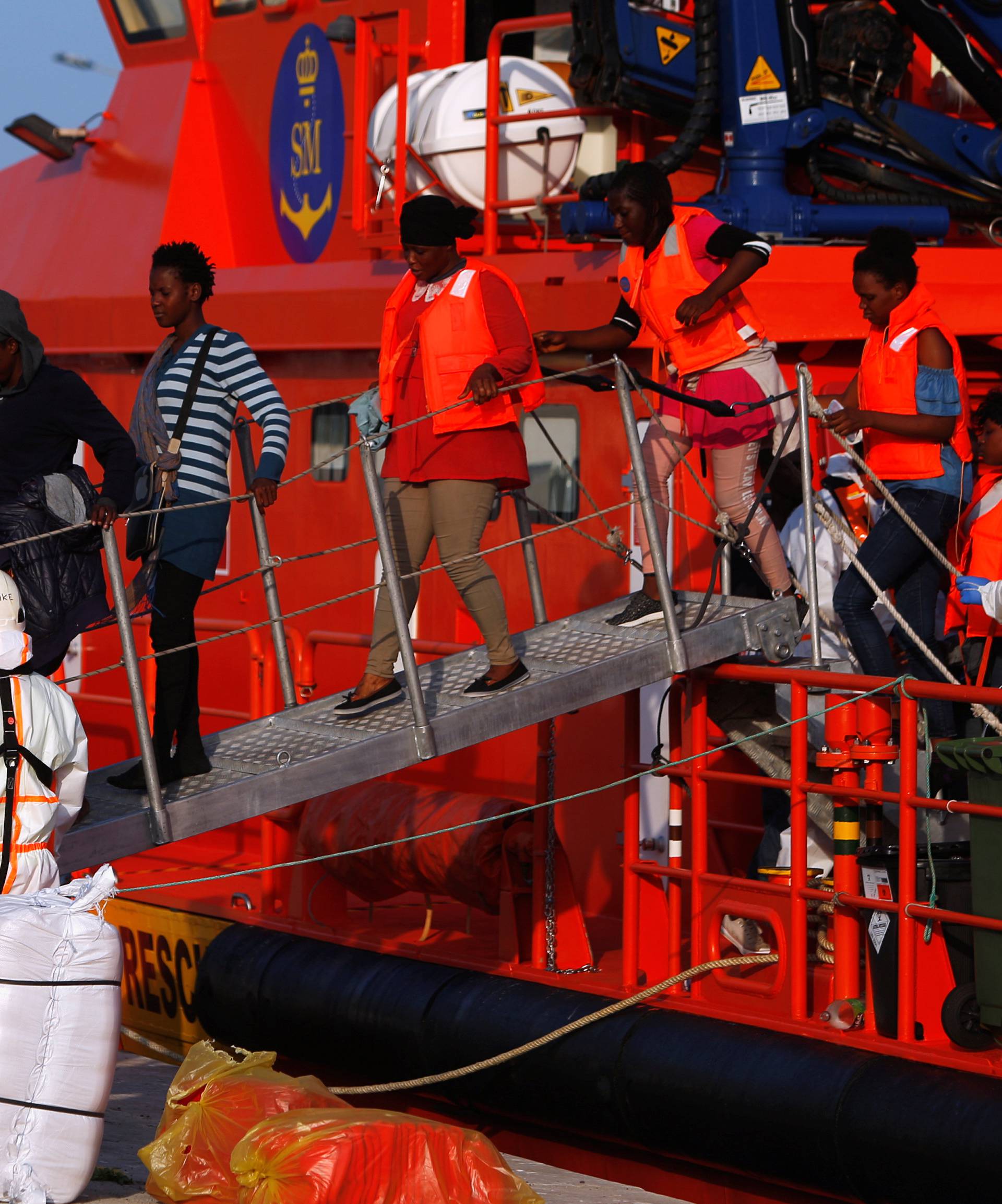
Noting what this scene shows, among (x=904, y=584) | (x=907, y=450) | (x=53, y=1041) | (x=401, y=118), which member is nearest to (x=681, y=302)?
(x=907, y=450)

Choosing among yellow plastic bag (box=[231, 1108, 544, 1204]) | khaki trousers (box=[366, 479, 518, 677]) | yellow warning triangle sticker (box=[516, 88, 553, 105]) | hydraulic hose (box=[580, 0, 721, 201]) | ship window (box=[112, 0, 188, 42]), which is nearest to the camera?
yellow plastic bag (box=[231, 1108, 544, 1204])

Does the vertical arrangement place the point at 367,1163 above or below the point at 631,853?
below

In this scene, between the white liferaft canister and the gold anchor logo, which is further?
the gold anchor logo

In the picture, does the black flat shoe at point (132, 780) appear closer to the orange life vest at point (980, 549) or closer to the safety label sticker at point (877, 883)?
the safety label sticker at point (877, 883)

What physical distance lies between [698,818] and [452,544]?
1186 mm

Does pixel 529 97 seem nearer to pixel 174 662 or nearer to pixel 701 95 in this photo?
pixel 701 95

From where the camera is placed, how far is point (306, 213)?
354 inches

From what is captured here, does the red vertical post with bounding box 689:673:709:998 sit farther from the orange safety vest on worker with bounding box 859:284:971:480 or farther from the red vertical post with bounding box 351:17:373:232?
the red vertical post with bounding box 351:17:373:232

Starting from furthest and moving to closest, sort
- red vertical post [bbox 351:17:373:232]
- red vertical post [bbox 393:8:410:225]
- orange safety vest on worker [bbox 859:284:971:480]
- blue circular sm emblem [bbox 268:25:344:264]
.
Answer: blue circular sm emblem [bbox 268:25:344:264], red vertical post [bbox 351:17:373:232], red vertical post [bbox 393:8:410:225], orange safety vest on worker [bbox 859:284:971:480]

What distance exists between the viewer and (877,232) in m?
5.89

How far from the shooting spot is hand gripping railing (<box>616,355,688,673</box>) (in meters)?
5.68

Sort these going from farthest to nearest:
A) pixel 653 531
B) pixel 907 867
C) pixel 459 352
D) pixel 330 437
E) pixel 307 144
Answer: pixel 307 144
pixel 330 437
pixel 653 531
pixel 459 352
pixel 907 867

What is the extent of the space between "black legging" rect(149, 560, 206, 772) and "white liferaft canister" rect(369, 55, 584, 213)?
2.83 meters

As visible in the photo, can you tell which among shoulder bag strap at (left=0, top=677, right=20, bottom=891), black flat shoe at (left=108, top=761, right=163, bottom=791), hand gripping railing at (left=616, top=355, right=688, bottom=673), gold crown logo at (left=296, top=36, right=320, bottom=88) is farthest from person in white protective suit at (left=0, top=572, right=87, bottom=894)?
gold crown logo at (left=296, top=36, right=320, bottom=88)
